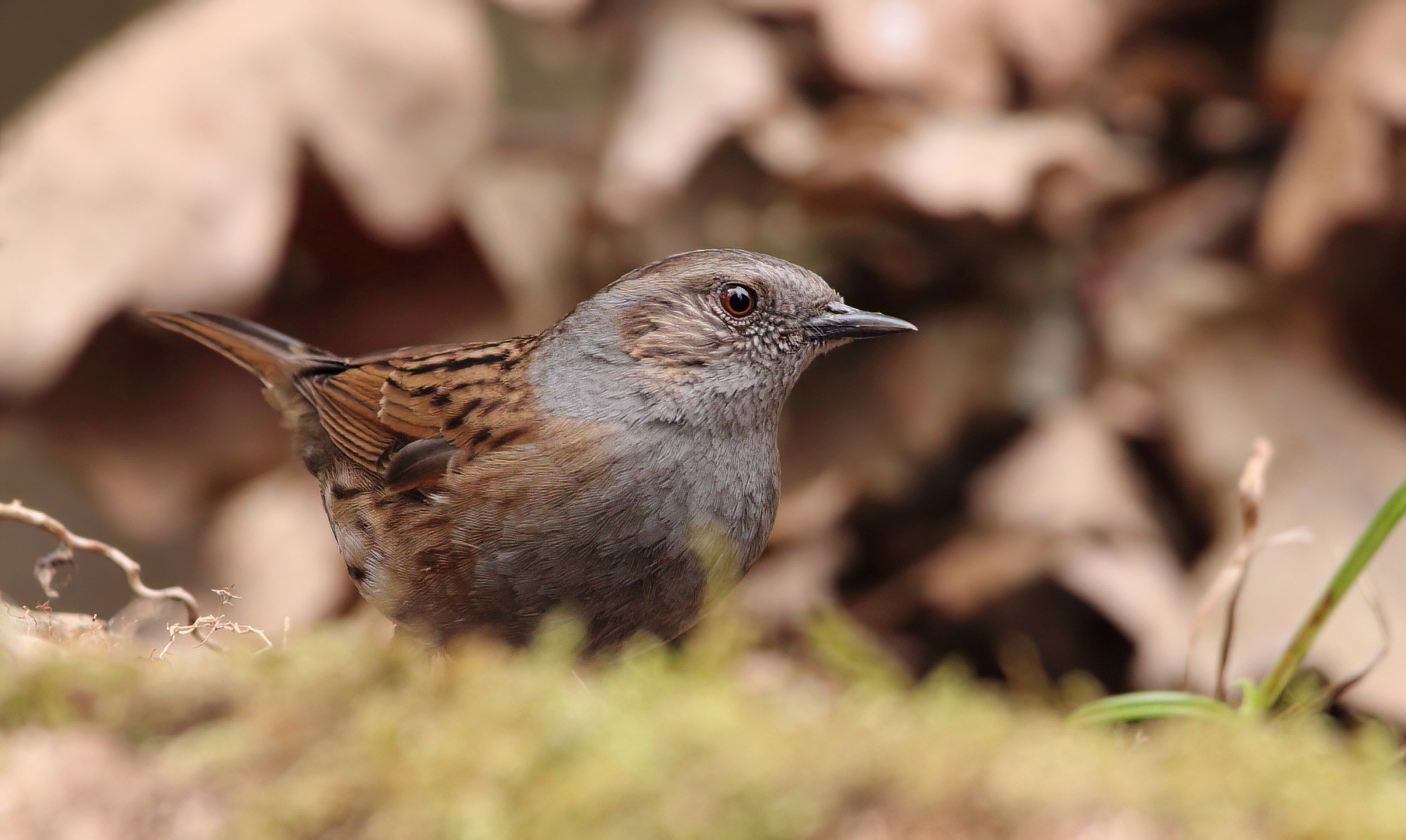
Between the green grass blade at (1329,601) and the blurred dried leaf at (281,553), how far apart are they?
3.29 m

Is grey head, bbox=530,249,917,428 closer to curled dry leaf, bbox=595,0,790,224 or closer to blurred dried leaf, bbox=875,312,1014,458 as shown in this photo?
curled dry leaf, bbox=595,0,790,224

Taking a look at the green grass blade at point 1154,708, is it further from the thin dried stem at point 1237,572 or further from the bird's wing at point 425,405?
the bird's wing at point 425,405

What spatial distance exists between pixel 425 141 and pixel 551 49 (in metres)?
1.06

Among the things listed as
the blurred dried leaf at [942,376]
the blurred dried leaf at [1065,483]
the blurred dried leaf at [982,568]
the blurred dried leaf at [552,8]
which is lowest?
the blurred dried leaf at [982,568]

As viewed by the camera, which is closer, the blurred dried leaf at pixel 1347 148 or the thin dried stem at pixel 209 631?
the thin dried stem at pixel 209 631

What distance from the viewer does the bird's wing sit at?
226cm

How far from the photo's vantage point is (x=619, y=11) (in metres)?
5.02

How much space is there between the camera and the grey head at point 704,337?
225 cm

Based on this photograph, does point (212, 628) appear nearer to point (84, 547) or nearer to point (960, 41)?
point (84, 547)

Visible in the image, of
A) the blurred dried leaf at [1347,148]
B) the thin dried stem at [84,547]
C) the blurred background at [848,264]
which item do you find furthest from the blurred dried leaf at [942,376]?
the thin dried stem at [84,547]

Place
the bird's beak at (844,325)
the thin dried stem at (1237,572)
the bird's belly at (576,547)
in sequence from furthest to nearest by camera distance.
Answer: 1. the bird's beak at (844,325)
2. the thin dried stem at (1237,572)
3. the bird's belly at (576,547)

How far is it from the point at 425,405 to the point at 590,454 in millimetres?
558

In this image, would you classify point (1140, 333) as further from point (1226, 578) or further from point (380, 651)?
point (380, 651)

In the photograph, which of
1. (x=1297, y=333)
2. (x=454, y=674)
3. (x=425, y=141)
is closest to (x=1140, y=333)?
(x=1297, y=333)
